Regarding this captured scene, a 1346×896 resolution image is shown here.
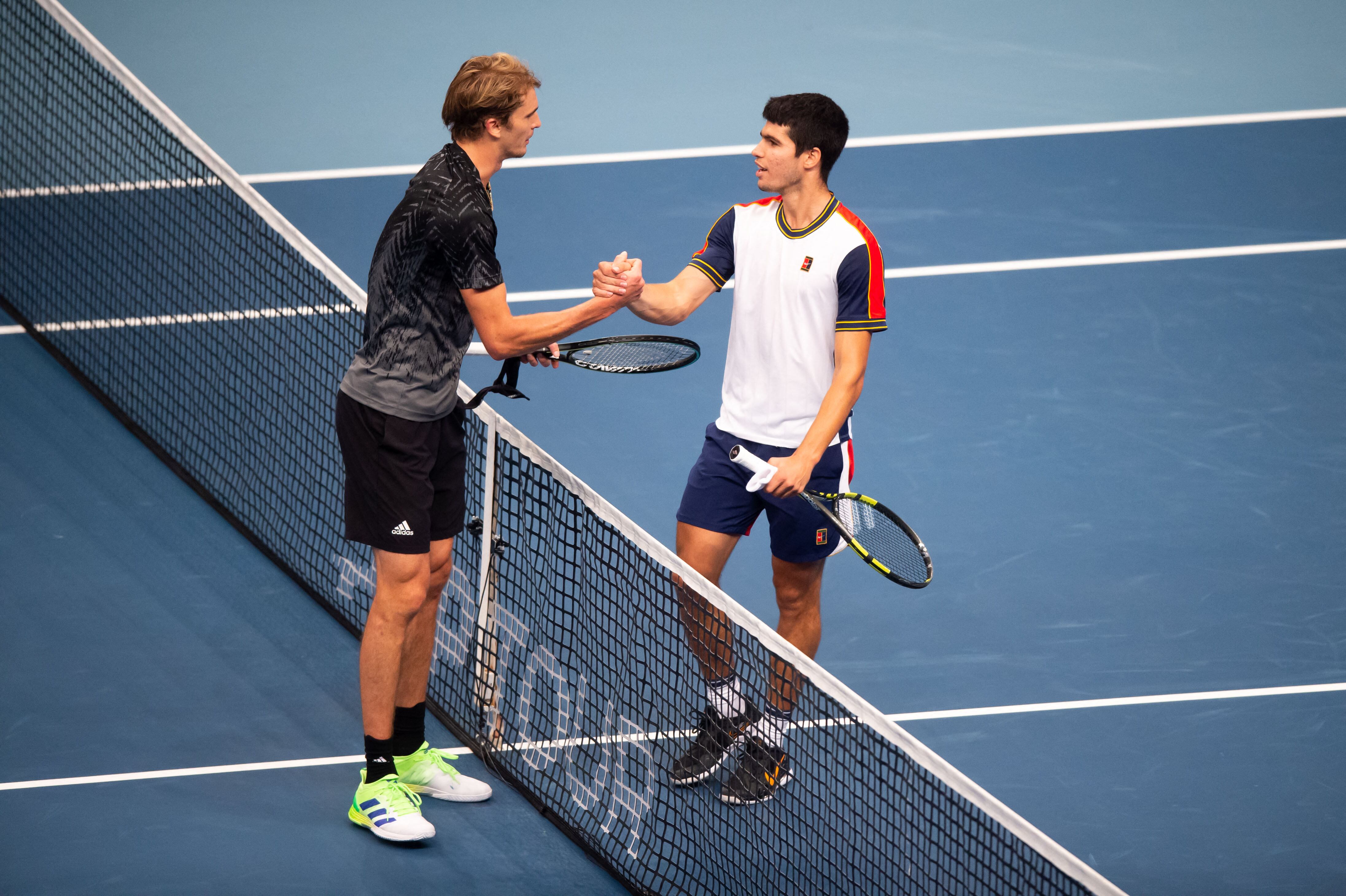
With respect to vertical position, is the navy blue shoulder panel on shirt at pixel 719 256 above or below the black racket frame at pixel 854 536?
above

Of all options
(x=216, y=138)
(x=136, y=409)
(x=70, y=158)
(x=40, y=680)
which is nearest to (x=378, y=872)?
(x=40, y=680)

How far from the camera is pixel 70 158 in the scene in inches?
324

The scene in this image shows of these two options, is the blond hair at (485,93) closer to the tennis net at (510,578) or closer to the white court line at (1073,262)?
the tennis net at (510,578)

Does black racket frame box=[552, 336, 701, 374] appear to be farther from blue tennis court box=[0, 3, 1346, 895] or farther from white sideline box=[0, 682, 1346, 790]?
blue tennis court box=[0, 3, 1346, 895]

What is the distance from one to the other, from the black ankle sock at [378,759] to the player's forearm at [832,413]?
1.52 metres

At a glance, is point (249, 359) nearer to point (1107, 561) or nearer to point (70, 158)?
point (70, 158)

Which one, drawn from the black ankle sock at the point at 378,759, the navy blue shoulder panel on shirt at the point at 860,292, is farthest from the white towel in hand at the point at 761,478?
Answer: the black ankle sock at the point at 378,759

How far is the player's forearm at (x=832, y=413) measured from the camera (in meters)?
4.33

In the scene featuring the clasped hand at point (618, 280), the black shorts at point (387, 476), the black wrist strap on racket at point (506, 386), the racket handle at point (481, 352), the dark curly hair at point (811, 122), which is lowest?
the black shorts at point (387, 476)

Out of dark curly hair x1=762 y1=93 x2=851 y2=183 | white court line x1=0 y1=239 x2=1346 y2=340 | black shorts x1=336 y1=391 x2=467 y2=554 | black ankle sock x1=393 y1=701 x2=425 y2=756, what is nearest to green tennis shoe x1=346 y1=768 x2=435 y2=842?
black ankle sock x1=393 y1=701 x2=425 y2=756

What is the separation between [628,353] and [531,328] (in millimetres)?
772

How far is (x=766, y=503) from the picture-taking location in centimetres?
466

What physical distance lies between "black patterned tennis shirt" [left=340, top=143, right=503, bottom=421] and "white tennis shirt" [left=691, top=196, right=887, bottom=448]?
937 mm

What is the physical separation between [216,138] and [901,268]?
4466 mm
